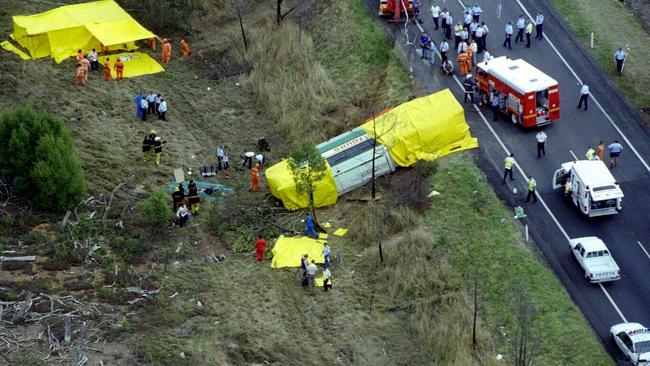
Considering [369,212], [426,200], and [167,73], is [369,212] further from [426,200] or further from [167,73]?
[167,73]

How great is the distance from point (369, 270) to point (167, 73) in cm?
1948

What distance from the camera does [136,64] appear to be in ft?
198

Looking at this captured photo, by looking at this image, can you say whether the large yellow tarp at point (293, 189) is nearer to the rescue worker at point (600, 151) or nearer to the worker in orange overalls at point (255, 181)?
the worker in orange overalls at point (255, 181)

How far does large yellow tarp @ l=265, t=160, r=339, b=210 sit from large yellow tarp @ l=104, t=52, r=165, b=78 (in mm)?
12479

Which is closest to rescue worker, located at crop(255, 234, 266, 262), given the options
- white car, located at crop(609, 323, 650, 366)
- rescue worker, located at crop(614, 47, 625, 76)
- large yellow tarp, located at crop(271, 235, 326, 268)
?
large yellow tarp, located at crop(271, 235, 326, 268)

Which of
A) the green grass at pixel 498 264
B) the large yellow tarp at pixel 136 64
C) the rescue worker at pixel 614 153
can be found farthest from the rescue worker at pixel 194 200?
the rescue worker at pixel 614 153

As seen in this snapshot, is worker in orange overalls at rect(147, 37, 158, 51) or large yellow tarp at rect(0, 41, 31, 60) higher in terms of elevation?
large yellow tarp at rect(0, 41, 31, 60)

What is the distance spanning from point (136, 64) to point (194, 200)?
1334cm

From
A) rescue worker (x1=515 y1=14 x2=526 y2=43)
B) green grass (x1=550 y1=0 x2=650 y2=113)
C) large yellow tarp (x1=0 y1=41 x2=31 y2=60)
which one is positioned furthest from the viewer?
large yellow tarp (x1=0 y1=41 x2=31 y2=60)

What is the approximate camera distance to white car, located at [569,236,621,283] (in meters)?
43.7

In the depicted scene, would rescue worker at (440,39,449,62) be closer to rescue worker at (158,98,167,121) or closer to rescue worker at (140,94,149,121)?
rescue worker at (158,98,167,121)

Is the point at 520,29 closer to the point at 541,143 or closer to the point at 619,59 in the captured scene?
the point at 619,59

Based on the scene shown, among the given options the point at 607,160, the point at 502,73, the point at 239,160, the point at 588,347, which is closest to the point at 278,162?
the point at 239,160

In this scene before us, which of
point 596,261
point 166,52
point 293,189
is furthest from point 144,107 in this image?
point 596,261
